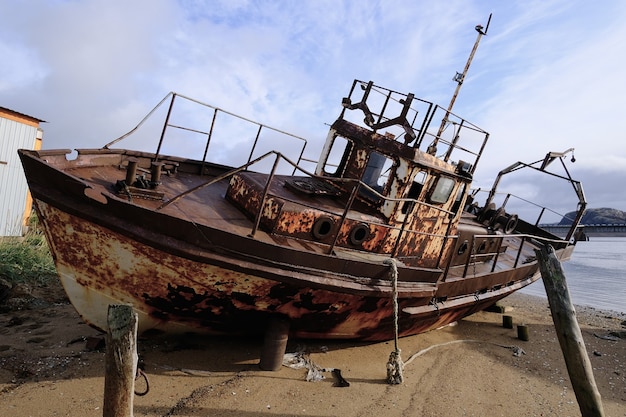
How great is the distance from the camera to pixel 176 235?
4.73m

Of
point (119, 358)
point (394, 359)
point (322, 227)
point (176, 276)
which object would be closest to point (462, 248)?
point (394, 359)

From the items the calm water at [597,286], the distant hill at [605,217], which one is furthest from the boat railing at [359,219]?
the distant hill at [605,217]

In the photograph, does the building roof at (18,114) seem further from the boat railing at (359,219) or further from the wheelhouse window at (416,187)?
the wheelhouse window at (416,187)

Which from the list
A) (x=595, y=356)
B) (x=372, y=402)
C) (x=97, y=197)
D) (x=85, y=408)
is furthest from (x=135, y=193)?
(x=595, y=356)

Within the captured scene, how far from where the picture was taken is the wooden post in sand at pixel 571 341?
4934mm

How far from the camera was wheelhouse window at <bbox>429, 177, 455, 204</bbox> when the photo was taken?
737 centimetres

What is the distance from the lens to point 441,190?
7477 millimetres

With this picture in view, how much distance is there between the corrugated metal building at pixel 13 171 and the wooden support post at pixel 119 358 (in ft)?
35.6

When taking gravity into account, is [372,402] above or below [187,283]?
below

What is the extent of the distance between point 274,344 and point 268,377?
0.46 m

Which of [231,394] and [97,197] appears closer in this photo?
[97,197]

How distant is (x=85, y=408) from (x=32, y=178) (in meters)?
2.71

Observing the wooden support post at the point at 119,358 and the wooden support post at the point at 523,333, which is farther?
the wooden support post at the point at 523,333

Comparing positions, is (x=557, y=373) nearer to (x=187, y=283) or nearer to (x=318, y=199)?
(x=318, y=199)
